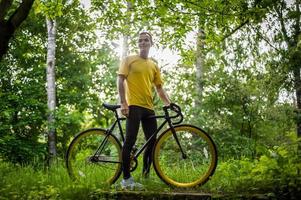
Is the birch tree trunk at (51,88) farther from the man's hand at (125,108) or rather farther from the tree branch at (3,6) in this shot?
the man's hand at (125,108)

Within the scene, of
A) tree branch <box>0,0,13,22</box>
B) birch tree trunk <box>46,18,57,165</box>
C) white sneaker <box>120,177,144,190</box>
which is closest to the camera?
white sneaker <box>120,177,144,190</box>

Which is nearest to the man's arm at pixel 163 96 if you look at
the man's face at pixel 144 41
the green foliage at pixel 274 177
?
the man's face at pixel 144 41

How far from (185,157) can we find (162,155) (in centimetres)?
37

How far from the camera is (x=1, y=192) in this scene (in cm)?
538

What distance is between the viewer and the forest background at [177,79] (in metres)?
5.90

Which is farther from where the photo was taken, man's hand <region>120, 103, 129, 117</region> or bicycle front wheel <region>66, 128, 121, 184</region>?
bicycle front wheel <region>66, 128, 121, 184</region>

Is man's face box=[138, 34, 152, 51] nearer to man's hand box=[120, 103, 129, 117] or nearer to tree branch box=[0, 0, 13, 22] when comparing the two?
man's hand box=[120, 103, 129, 117]

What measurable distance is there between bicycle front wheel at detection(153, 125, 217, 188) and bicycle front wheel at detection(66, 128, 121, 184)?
2.17 feet

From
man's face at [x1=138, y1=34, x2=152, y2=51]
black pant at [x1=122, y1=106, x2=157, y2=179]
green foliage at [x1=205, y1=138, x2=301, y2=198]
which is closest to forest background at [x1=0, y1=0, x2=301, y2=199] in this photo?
green foliage at [x1=205, y1=138, x2=301, y2=198]

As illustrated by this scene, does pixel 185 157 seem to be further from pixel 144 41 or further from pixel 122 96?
pixel 144 41

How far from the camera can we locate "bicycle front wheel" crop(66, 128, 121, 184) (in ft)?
19.7

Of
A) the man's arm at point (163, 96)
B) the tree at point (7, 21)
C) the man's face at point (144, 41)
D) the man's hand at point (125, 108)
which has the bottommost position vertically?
the man's hand at point (125, 108)

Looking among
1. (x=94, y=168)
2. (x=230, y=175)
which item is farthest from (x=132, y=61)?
(x=230, y=175)

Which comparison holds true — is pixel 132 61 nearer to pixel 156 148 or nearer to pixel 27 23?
pixel 156 148
